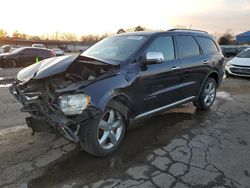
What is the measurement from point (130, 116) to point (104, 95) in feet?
2.60

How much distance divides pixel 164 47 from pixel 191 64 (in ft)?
2.99

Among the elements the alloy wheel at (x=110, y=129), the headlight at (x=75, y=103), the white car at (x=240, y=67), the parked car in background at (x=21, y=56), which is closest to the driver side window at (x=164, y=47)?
the alloy wheel at (x=110, y=129)

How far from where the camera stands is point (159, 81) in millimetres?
4473

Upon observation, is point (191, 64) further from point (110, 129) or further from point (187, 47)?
point (110, 129)

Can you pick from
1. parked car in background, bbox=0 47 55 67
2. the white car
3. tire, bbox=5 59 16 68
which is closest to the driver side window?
the white car

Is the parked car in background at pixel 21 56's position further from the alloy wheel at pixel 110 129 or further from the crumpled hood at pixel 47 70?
the alloy wheel at pixel 110 129

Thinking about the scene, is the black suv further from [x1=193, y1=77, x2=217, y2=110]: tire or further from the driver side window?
[x1=193, y1=77, x2=217, y2=110]: tire

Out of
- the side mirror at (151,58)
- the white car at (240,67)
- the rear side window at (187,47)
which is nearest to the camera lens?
the side mirror at (151,58)

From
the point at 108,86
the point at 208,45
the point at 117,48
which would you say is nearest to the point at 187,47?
the point at 208,45

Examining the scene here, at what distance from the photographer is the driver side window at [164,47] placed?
14.7 ft

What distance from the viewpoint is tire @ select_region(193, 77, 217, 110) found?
20.0 feet

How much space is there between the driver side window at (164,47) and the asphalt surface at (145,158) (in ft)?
4.66

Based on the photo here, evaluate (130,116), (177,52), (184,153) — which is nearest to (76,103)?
(130,116)

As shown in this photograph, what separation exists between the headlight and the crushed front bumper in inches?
2.7
